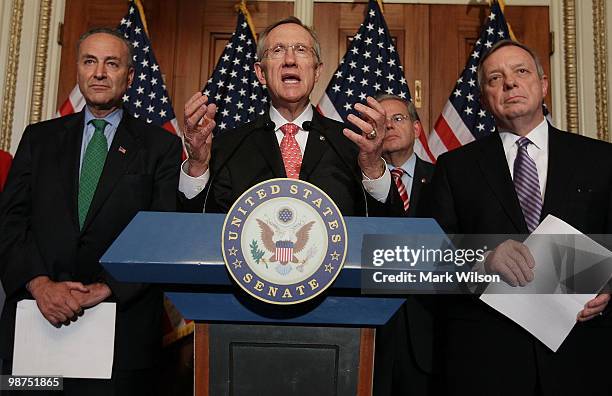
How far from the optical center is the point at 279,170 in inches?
77.7

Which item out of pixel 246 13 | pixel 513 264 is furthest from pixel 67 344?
pixel 246 13

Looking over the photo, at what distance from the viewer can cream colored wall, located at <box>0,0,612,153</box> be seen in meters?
4.10

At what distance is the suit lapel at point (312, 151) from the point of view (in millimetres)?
1962

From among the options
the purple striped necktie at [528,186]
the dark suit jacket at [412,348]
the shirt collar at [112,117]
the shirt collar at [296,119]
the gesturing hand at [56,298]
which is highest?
the shirt collar at [112,117]

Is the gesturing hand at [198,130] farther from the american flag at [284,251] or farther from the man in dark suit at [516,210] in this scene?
the man in dark suit at [516,210]

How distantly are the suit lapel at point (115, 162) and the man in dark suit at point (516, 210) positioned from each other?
1.07 metres

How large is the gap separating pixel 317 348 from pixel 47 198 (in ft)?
4.34

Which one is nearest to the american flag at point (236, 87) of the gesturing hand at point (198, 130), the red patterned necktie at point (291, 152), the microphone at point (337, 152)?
the red patterned necktie at point (291, 152)

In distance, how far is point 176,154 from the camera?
8.20 feet

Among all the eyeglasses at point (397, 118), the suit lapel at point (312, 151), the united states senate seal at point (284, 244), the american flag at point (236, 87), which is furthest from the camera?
the american flag at point (236, 87)

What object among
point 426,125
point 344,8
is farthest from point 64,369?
point 344,8

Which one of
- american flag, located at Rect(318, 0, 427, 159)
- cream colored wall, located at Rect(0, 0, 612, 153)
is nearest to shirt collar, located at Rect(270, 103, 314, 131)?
american flag, located at Rect(318, 0, 427, 159)

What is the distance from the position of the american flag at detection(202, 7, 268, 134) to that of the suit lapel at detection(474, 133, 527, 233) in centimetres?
201

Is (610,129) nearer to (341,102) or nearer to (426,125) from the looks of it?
(426,125)
